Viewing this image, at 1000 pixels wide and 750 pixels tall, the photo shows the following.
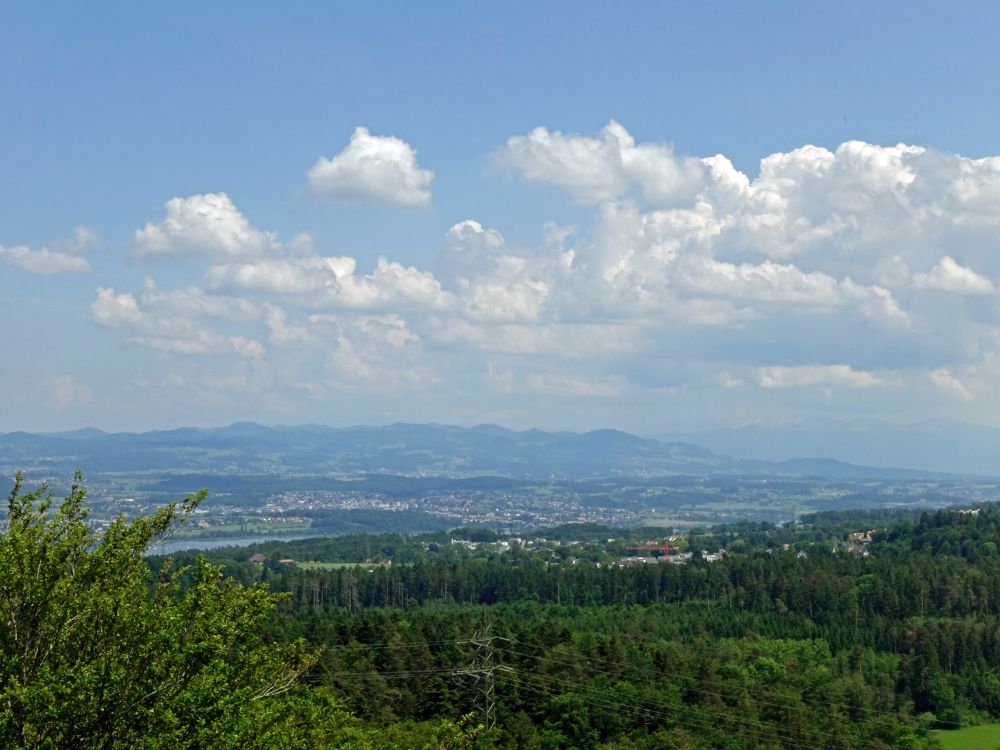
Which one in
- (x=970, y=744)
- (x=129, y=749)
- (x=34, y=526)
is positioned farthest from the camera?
(x=970, y=744)

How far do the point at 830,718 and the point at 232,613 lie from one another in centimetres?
5191

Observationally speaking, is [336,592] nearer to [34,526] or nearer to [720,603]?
[720,603]

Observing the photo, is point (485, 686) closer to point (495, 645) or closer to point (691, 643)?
point (495, 645)

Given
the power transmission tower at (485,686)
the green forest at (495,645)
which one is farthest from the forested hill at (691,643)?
the power transmission tower at (485,686)

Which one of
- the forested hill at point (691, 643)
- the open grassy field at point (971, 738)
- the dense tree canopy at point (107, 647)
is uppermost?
the dense tree canopy at point (107, 647)

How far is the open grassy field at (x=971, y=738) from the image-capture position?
63.9 m

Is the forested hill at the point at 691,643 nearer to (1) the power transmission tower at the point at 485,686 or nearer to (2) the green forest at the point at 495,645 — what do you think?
(2) the green forest at the point at 495,645

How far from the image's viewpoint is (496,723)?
55594mm

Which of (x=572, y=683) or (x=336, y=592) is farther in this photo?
(x=336, y=592)

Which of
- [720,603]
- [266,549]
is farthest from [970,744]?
[266,549]

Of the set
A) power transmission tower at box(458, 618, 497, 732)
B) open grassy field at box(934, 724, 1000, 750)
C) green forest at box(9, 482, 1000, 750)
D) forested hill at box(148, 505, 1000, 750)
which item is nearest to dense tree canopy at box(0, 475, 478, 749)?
green forest at box(9, 482, 1000, 750)

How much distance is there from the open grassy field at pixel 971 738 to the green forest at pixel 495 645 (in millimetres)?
980

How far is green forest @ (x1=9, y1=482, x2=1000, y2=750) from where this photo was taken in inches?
588

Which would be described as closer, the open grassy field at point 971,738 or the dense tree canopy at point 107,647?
A: the dense tree canopy at point 107,647
